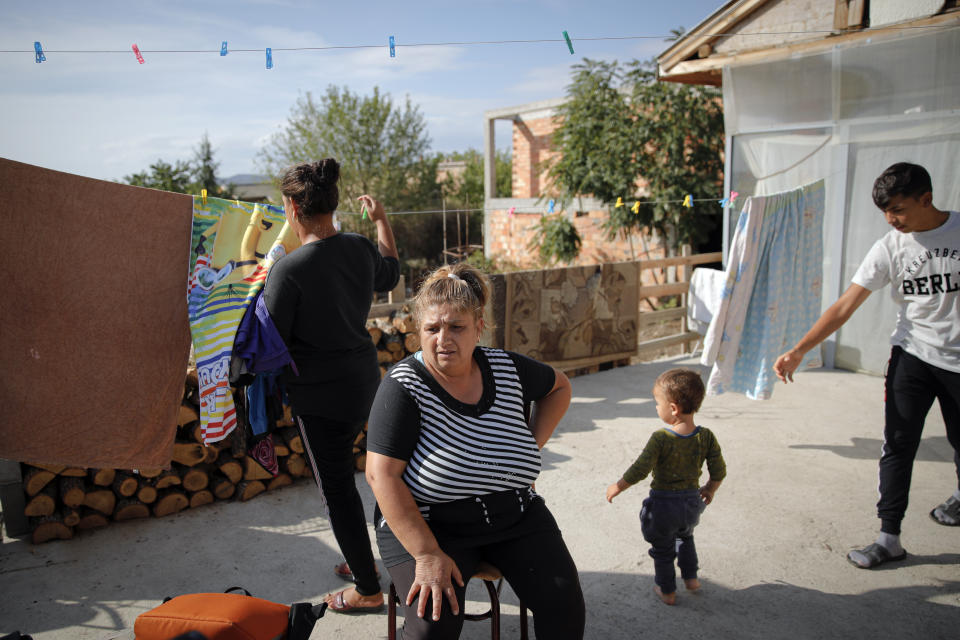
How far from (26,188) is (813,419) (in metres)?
4.89

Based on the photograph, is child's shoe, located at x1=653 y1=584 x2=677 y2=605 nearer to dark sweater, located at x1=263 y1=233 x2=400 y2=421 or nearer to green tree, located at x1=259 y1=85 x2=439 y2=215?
dark sweater, located at x1=263 y1=233 x2=400 y2=421

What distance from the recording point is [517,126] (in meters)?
15.6

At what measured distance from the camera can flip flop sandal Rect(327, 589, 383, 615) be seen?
2.39 metres

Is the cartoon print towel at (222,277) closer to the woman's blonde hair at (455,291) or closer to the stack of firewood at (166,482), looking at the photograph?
the stack of firewood at (166,482)

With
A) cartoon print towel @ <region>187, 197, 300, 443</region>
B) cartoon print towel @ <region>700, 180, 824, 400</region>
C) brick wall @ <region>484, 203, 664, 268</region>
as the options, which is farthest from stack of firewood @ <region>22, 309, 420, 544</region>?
brick wall @ <region>484, 203, 664, 268</region>

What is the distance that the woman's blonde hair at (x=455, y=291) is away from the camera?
1827 mm

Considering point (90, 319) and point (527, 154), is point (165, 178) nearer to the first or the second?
point (527, 154)

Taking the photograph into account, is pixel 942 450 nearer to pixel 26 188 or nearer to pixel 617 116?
pixel 26 188

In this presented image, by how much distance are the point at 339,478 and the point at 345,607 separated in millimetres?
557

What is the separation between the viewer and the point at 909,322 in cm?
265

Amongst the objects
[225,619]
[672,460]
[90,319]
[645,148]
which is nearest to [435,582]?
[225,619]

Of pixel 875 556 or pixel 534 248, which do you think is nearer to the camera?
pixel 875 556

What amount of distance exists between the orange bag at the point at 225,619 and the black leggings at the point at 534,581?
289 millimetres

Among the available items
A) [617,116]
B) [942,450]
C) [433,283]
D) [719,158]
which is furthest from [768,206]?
[617,116]
